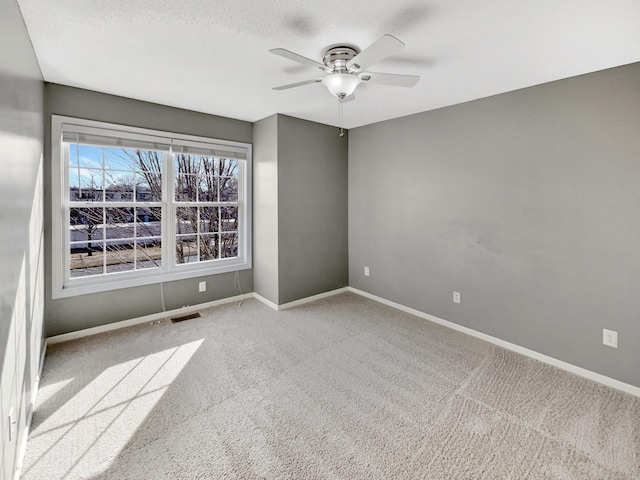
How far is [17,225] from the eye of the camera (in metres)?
1.70

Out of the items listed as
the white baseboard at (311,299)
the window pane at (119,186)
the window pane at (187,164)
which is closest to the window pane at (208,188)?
the window pane at (187,164)

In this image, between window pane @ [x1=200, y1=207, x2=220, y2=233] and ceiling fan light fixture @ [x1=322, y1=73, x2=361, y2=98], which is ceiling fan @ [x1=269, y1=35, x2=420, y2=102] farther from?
window pane @ [x1=200, y1=207, x2=220, y2=233]

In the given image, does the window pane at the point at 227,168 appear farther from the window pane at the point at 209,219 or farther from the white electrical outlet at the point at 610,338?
the white electrical outlet at the point at 610,338

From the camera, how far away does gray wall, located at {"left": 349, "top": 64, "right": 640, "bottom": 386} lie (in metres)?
2.41

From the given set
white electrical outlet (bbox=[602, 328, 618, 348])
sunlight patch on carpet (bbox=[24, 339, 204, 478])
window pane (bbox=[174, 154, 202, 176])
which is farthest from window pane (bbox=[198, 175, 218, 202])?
white electrical outlet (bbox=[602, 328, 618, 348])

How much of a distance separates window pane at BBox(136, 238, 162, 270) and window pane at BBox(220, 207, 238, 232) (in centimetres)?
82

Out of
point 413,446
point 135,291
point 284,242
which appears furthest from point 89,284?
point 413,446

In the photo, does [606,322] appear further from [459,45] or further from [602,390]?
[459,45]

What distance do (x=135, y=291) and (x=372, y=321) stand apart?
8.77 feet

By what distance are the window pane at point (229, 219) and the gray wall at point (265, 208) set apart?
25cm

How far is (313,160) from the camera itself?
14.0ft

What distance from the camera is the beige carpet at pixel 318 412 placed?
1719 mm

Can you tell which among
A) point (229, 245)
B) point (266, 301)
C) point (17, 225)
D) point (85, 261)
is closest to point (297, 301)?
point (266, 301)

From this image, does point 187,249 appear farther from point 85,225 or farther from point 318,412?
point 318,412
